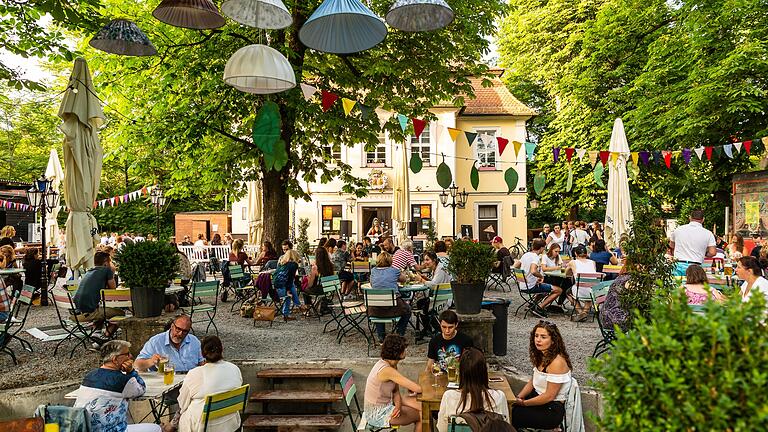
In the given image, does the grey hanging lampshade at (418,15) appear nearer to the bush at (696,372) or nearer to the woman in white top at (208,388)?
the woman in white top at (208,388)

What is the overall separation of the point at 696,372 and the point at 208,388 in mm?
3871

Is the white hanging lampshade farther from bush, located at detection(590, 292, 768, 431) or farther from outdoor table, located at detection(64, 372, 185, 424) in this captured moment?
bush, located at detection(590, 292, 768, 431)

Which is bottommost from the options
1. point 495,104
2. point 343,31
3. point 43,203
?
point 43,203

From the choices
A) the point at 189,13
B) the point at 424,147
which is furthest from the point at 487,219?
the point at 189,13

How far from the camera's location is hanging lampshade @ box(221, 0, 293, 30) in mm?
4551

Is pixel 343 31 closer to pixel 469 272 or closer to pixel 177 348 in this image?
pixel 469 272

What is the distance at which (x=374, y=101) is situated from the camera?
12000mm

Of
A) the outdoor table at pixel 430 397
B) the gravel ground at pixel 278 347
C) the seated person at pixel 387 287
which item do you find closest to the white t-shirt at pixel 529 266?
the gravel ground at pixel 278 347

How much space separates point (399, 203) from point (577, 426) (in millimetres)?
15180

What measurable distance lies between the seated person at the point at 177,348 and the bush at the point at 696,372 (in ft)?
15.6

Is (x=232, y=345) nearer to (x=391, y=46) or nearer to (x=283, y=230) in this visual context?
(x=283, y=230)

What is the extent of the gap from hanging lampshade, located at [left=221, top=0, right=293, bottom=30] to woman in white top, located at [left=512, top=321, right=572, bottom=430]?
11.0ft

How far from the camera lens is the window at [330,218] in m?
26.9

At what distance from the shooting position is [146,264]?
22.5 feet
